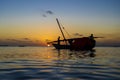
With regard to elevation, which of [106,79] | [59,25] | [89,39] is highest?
[59,25]

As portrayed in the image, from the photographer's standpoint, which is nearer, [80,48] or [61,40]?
[80,48]

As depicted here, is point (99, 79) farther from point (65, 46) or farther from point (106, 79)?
point (65, 46)

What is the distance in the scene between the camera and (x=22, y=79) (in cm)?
1141

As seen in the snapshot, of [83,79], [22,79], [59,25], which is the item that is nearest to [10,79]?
[22,79]

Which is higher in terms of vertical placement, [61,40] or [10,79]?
[61,40]

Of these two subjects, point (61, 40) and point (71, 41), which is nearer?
point (71, 41)

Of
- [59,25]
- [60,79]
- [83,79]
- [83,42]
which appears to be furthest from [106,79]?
[59,25]

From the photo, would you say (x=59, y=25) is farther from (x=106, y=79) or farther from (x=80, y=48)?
(x=106, y=79)

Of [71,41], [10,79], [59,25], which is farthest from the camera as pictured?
[59,25]

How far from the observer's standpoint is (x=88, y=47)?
3873 inches

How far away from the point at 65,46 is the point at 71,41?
14340 millimetres

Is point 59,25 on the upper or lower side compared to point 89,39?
upper

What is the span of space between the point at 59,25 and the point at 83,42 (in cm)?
2810

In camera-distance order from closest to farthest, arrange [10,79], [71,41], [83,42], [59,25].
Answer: [10,79], [83,42], [71,41], [59,25]
